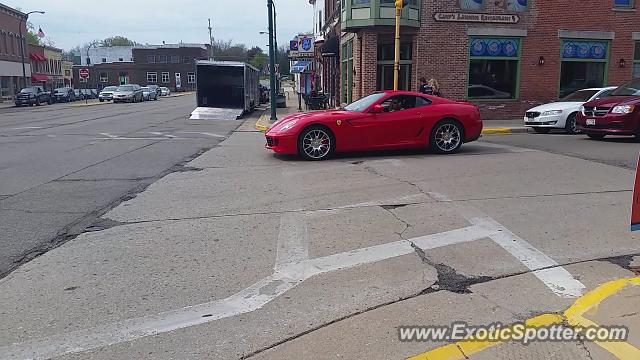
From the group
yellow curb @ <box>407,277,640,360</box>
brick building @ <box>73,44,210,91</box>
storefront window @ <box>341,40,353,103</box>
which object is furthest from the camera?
brick building @ <box>73,44,210,91</box>

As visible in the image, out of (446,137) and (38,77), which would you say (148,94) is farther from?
(446,137)

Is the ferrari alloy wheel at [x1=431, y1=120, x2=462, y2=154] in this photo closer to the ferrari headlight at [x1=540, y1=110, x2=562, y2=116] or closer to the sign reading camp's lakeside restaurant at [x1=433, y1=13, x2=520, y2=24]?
the ferrari headlight at [x1=540, y1=110, x2=562, y2=116]

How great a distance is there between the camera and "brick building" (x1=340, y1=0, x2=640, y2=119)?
19.4 m

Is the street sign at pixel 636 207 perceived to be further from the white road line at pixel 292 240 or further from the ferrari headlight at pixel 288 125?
the ferrari headlight at pixel 288 125

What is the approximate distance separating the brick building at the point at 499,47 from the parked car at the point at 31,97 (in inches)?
1388

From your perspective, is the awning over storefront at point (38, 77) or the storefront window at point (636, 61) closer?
the storefront window at point (636, 61)

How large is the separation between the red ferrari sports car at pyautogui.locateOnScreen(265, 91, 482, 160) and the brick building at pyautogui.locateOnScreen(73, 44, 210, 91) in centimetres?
8926

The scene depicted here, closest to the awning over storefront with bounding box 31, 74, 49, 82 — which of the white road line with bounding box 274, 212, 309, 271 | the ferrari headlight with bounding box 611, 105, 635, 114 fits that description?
the ferrari headlight with bounding box 611, 105, 635, 114

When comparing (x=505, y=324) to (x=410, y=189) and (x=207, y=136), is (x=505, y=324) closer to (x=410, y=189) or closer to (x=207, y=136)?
(x=410, y=189)

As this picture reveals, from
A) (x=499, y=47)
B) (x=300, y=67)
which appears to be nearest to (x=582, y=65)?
(x=499, y=47)

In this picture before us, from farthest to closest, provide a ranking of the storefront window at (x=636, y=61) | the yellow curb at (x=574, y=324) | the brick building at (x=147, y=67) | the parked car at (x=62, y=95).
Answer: the brick building at (x=147, y=67)
the parked car at (x=62, y=95)
the storefront window at (x=636, y=61)
the yellow curb at (x=574, y=324)

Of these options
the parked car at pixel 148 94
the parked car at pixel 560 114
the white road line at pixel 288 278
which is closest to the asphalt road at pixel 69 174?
the white road line at pixel 288 278

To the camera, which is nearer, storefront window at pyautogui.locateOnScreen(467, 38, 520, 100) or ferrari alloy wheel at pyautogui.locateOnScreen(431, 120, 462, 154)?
ferrari alloy wheel at pyautogui.locateOnScreen(431, 120, 462, 154)

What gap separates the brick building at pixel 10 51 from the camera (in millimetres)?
53875
